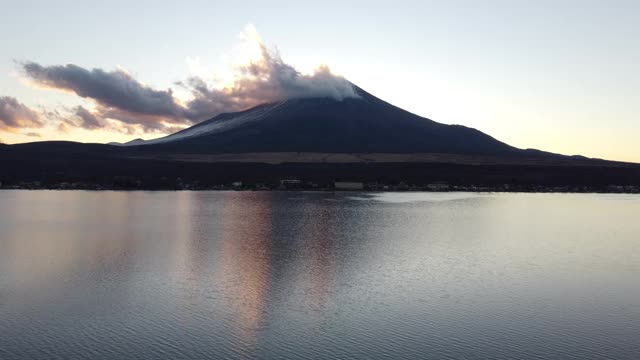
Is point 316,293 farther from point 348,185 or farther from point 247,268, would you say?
point 348,185

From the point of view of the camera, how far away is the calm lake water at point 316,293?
1898 cm

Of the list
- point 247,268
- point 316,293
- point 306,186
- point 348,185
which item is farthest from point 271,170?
point 316,293

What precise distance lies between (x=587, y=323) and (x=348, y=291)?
10564 millimetres

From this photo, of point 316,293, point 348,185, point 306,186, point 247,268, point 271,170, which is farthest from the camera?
point 271,170

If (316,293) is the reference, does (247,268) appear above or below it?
above

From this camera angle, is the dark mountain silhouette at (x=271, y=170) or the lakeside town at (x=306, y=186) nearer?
the lakeside town at (x=306, y=186)

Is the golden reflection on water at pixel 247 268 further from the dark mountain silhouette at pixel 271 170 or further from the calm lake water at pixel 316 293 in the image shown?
the dark mountain silhouette at pixel 271 170

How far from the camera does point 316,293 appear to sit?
26.7 meters

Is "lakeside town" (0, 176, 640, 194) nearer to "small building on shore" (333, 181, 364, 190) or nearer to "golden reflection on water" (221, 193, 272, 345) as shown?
"small building on shore" (333, 181, 364, 190)

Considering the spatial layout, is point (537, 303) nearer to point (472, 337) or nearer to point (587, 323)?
point (587, 323)

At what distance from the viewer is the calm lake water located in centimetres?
1898

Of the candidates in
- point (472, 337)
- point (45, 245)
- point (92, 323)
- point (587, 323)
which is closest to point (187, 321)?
point (92, 323)

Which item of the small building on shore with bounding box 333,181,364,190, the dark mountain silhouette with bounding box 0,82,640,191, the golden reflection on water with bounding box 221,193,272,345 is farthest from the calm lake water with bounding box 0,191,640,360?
the dark mountain silhouette with bounding box 0,82,640,191

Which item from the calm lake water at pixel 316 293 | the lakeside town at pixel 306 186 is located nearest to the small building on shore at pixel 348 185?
the lakeside town at pixel 306 186
